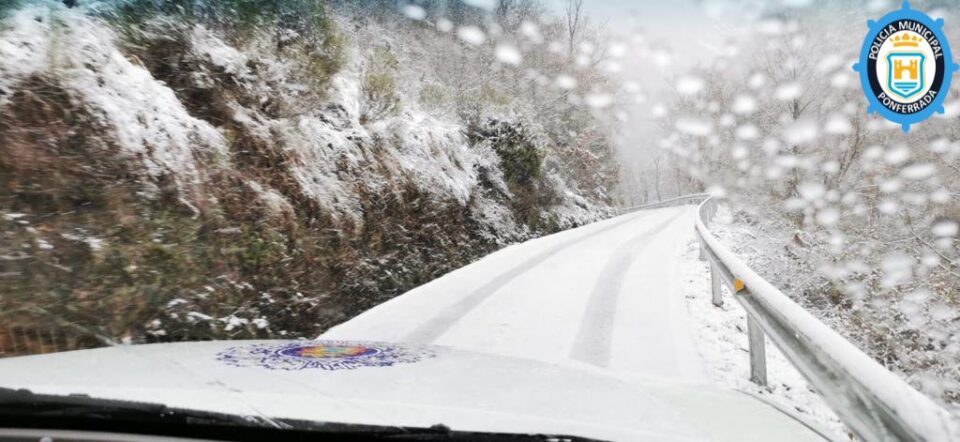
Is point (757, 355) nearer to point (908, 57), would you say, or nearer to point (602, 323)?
point (602, 323)

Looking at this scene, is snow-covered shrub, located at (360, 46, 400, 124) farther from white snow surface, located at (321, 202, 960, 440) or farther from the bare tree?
the bare tree

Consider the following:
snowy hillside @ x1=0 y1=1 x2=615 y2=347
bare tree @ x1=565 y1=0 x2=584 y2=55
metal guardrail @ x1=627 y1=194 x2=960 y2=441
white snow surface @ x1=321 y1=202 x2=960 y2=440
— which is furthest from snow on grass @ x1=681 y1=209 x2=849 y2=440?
bare tree @ x1=565 y1=0 x2=584 y2=55

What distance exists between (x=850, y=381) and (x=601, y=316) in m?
4.52

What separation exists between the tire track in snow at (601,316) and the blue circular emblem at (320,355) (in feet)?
7.81

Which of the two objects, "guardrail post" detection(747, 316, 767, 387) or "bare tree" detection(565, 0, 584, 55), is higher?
"bare tree" detection(565, 0, 584, 55)

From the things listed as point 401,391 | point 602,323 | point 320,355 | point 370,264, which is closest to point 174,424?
point 401,391

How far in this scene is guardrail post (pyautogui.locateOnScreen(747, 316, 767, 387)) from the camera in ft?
14.0

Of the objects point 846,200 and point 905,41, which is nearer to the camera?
point 905,41

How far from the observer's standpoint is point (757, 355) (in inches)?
173

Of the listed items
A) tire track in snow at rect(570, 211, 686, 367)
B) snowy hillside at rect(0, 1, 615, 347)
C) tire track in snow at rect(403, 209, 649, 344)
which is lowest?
tire track in snow at rect(570, 211, 686, 367)

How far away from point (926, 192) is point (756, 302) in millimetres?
24207

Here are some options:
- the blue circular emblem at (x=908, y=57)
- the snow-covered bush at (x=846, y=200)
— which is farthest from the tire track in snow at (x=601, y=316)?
the blue circular emblem at (x=908, y=57)

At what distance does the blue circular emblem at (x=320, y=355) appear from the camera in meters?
2.40

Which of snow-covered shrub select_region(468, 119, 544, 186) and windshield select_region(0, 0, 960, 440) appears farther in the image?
snow-covered shrub select_region(468, 119, 544, 186)
